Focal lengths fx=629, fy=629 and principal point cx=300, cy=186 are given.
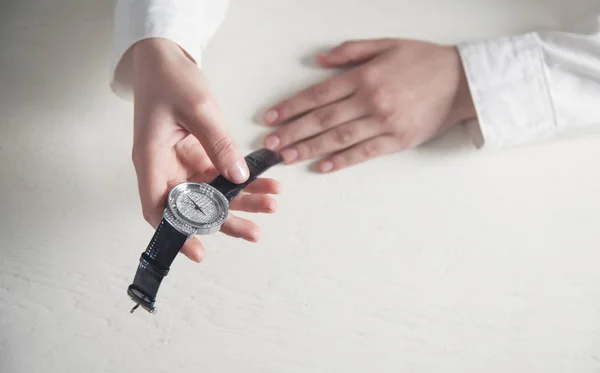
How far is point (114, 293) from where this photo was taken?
74cm

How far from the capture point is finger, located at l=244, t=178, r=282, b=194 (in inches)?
26.7

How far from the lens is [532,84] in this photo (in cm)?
78

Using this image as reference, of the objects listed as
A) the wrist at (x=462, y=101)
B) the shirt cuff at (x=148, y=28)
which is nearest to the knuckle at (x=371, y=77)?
the wrist at (x=462, y=101)

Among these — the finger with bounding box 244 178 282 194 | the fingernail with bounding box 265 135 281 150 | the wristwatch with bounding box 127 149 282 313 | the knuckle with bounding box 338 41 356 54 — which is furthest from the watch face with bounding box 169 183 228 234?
the knuckle with bounding box 338 41 356 54

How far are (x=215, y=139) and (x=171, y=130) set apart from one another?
55 mm

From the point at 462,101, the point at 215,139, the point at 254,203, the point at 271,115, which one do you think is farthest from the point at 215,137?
the point at 462,101

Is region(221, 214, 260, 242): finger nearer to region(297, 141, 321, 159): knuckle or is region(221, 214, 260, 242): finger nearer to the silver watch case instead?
the silver watch case

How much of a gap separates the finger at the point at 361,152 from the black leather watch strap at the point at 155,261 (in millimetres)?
270

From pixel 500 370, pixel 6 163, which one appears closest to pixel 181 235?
pixel 6 163

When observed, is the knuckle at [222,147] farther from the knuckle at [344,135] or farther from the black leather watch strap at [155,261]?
the knuckle at [344,135]

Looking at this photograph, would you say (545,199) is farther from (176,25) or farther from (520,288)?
(176,25)

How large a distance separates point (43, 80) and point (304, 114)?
33 centimetres

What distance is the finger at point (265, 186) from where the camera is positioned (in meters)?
0.68

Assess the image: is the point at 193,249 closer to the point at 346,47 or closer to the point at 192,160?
the point at 192,160
